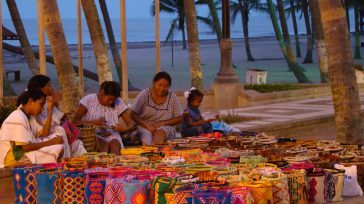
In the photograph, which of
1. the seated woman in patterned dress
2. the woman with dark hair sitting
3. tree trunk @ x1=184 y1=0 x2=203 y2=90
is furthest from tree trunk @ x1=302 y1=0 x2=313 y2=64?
the woman with dark hair sitting

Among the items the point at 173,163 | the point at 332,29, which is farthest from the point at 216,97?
the point at 173,163

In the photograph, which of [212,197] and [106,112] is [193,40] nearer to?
[106,112]

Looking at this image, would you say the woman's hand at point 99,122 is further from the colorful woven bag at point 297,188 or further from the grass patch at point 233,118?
the grass patch at point 233,118

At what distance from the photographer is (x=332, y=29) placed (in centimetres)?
1142

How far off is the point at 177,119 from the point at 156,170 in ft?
9.75

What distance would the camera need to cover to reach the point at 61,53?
44.1 feet

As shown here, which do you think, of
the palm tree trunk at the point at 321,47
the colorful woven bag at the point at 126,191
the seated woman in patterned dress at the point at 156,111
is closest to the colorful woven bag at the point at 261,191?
the colorful woven bag at the point at 126,191

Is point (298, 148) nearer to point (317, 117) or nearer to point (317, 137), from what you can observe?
point (317, 137)

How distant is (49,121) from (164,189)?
2099 mm

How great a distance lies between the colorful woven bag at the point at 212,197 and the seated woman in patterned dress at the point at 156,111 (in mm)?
3636

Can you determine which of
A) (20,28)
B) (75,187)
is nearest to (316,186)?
(75,187)

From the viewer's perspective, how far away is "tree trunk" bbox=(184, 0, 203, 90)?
21.3 meters

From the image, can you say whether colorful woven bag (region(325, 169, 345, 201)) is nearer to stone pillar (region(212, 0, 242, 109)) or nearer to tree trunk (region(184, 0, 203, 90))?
stone pillar (region(212, 0, 242, 109))

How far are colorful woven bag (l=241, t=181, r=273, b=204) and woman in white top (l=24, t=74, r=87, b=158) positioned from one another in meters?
2.40
